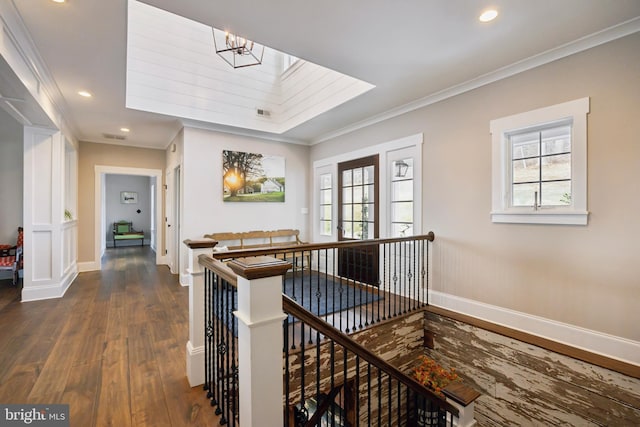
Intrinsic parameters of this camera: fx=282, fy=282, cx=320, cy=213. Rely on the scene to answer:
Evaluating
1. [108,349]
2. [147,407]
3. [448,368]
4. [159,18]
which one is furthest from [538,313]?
[159,18]

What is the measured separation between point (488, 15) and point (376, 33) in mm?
851

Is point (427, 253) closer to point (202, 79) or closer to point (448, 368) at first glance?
point (448, 368)

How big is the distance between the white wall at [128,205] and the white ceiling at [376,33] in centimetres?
801

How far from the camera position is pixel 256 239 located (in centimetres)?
548

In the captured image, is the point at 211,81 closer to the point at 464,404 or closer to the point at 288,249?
the point at 288,249

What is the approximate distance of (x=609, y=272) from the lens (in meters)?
2.38

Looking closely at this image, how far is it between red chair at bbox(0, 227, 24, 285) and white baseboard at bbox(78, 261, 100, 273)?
932mm

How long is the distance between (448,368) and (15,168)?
772cm

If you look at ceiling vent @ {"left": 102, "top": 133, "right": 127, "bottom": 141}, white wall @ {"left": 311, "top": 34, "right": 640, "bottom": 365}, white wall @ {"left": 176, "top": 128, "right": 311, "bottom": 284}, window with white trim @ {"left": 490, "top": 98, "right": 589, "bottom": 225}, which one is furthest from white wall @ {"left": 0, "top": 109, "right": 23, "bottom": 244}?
window with white trim @ {"left": 490, "top": 98, "right": 589, "bottom": 225}

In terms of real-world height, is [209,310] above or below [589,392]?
above

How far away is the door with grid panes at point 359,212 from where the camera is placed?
14.8 ft

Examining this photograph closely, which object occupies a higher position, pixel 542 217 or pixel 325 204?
pixel 325 204

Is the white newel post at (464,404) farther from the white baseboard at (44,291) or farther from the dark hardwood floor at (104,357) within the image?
the white baseboard at (44,291)

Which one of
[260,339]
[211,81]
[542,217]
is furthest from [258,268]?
A: [211,81]
